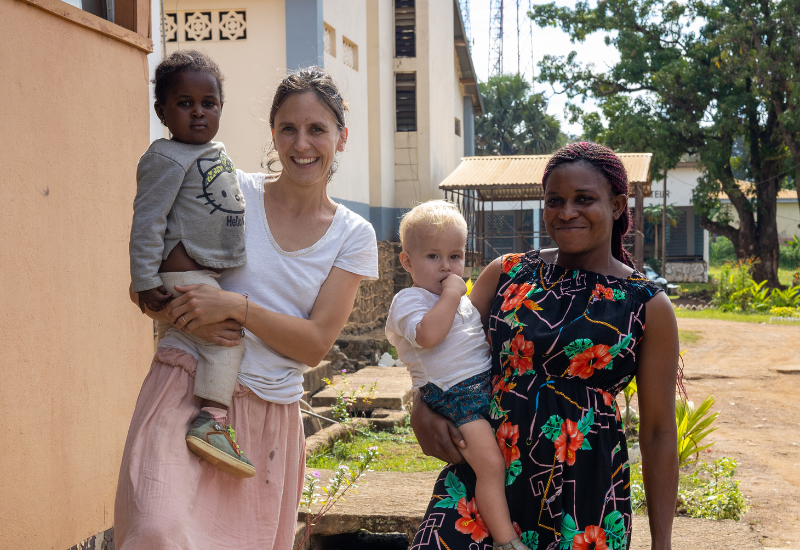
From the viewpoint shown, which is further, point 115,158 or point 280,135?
point 115,158

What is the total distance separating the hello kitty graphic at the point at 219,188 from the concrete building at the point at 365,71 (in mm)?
2781

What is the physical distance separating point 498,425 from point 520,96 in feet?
109

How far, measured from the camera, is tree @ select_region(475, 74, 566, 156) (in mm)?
33531

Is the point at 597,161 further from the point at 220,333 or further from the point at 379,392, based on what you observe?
the point at 379,392

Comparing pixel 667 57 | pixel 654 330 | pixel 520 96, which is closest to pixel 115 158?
pixel 654 330

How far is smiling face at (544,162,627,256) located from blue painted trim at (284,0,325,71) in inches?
266

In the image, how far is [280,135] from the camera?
219 cm

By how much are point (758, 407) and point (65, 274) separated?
7.87 meters

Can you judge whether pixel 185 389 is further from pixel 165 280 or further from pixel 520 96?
pixel 520 96

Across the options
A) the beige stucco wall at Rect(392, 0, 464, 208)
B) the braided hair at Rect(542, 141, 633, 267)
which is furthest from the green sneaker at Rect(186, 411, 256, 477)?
the beige stucco wall at Rect(392, 0, 464, 208)

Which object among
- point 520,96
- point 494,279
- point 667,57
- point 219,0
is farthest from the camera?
point 520,96

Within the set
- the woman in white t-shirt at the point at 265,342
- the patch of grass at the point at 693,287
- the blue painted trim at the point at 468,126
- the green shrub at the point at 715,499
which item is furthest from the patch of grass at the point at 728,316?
the woman in white t-shirt at the point at 265,342

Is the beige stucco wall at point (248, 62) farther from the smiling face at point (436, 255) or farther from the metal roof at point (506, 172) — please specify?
the smiling face at point (436, 255)

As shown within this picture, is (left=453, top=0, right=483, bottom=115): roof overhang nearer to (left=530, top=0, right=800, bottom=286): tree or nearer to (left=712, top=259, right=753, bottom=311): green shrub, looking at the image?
(left=530, top=0, right=800, bottom=286): tree
